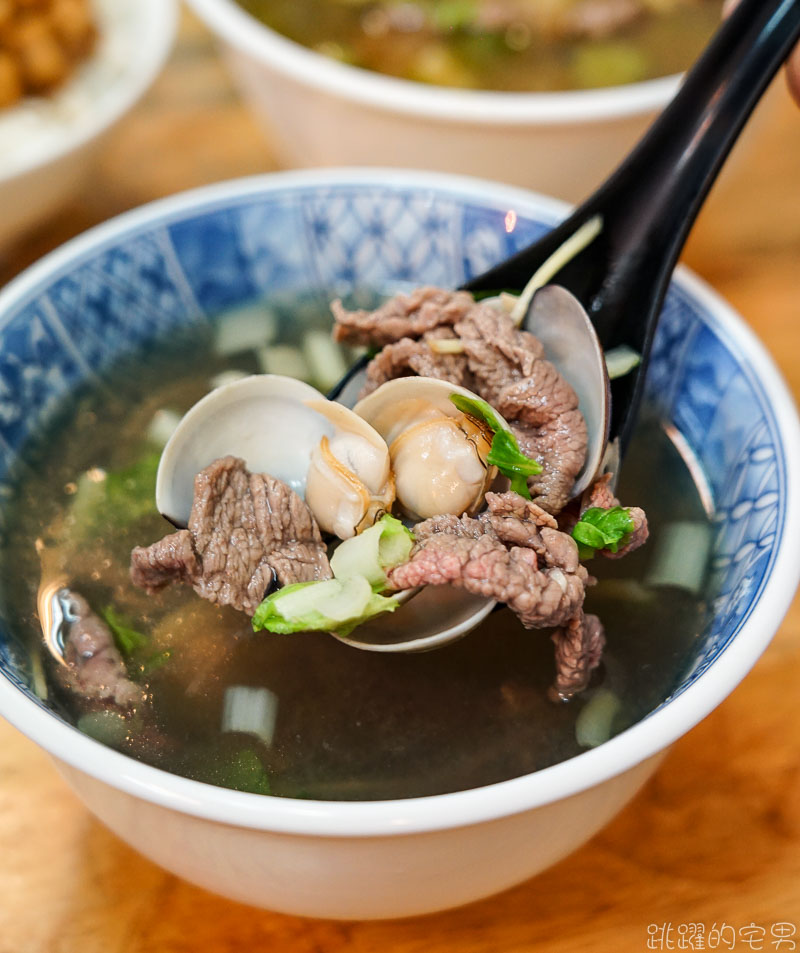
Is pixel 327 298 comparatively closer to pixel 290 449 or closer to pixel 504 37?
pixel 290 449

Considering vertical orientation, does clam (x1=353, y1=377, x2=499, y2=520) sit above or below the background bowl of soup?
below

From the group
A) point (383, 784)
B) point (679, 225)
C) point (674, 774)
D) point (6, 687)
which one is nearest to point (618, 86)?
point (679, 225)

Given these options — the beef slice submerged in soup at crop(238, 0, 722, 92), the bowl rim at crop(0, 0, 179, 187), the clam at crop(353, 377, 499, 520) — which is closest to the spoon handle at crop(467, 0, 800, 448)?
the clam at crop(353, 377, 499, 520)

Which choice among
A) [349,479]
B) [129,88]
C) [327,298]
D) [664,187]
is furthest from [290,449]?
[129,88]

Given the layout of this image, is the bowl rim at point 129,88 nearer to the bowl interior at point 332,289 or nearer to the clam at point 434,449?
the bowl interior at point 332,289

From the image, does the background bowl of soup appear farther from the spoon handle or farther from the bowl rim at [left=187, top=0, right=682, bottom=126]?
the spoon handle

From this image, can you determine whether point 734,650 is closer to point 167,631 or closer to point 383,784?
point 383,784
